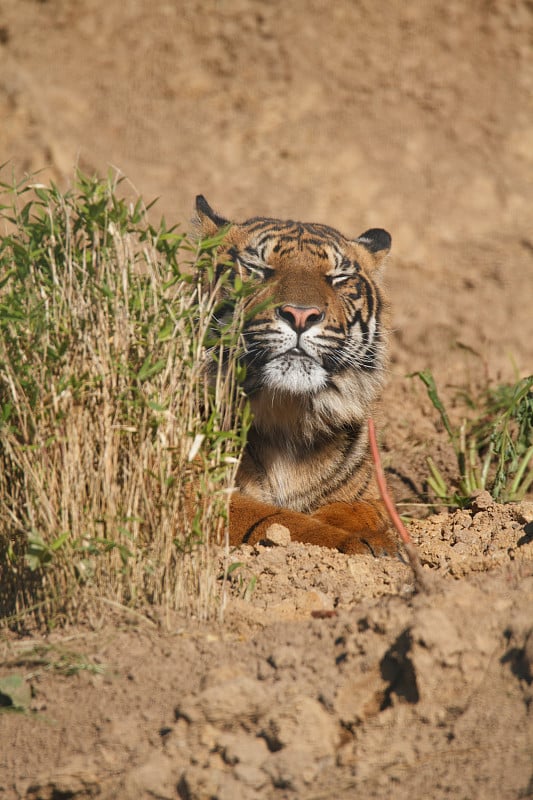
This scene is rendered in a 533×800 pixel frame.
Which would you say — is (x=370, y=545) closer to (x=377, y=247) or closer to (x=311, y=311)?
(x=311, y=311)

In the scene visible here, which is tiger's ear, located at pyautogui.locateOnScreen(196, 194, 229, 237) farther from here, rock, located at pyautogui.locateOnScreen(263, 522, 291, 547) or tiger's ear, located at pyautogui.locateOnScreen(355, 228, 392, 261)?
rock, located at pyautogui.locateOnScreen(263, 522, 291, 547)

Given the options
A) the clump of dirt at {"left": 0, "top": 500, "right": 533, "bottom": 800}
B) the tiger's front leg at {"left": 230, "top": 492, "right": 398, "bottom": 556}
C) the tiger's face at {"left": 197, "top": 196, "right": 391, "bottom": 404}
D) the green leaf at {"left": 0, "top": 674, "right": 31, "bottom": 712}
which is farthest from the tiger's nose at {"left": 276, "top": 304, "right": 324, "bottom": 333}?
the green leaf at {"left": 0, "top": 674, "right": 31, "bottom": 712}

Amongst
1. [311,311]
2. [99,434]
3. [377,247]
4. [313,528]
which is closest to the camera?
[99,434]

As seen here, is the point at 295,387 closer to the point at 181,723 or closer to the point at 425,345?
the point at 181,723

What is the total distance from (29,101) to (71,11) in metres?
1.12

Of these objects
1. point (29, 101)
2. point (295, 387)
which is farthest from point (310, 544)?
point (29, 101)

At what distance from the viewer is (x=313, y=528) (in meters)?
3.96

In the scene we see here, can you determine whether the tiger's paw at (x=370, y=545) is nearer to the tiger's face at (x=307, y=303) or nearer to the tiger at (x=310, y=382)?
the tiger at (x=310, y=382)

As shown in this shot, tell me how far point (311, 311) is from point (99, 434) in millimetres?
1495

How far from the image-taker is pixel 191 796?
2096 millimetres

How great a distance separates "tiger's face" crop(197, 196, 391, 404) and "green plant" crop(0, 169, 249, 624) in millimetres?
855

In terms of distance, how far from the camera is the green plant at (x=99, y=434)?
2.79m

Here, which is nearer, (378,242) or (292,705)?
(292,705)

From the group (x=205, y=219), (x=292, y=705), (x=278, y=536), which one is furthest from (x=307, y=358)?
(x=292, y=705)
